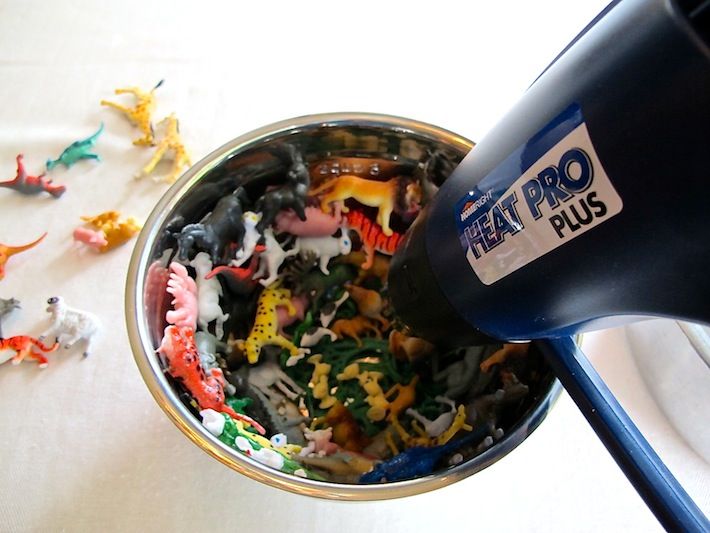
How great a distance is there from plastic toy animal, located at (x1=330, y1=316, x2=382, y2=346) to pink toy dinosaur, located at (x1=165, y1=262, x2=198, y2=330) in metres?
0.13

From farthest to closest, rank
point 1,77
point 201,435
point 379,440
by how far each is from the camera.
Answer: point 1,77
point 379,440
point 201,435

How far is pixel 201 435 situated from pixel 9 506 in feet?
0.67

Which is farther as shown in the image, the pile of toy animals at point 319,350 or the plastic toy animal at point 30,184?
the plastic toy animal at point 30,184

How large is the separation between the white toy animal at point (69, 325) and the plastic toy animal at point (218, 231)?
138 mm

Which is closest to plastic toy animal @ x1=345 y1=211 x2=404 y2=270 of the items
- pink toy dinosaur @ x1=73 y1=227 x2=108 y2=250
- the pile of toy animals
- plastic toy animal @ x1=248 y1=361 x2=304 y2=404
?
the pile of toy animals

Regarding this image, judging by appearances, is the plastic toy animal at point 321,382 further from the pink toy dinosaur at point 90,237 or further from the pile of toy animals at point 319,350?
the pink toy dinosaur at point 90,237

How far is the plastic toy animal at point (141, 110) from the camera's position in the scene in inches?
26.0

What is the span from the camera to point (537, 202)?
0.94ft

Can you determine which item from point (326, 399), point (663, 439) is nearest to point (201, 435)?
point (326, 399)

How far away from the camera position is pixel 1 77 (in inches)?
27.7

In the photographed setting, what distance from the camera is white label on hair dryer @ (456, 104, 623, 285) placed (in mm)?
257

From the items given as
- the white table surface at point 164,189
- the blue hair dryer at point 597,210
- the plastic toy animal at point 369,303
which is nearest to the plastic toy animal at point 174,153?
the white table surface at point 164,189

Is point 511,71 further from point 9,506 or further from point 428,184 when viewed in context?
point 9,506

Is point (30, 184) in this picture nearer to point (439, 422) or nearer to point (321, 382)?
point (321, 382)
